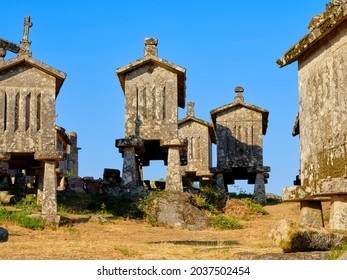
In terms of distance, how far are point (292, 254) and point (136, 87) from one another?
1687 cm

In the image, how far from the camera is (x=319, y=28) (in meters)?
8.72

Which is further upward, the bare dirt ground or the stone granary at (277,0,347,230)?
the stone granary at (277,0,347,230)

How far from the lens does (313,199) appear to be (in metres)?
9.09

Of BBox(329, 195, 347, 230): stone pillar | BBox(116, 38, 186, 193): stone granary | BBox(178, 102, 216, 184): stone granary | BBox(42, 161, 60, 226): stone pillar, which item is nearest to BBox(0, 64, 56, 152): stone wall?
BBox(42, 161, 60, 226): stone pillar

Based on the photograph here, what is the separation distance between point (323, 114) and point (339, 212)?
4.60 feet

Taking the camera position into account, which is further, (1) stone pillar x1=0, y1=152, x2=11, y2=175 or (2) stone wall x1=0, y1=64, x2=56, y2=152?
(2) stone wall x1=0, y1=64, x2=56, y2=152

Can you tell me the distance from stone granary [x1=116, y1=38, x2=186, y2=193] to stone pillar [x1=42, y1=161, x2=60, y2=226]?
442 cm

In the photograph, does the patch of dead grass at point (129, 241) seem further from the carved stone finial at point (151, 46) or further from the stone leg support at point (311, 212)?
the carved stone finial at point (151, 46)

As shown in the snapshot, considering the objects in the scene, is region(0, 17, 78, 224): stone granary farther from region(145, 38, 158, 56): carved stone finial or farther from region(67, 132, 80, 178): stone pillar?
region(67, 132, 80, 178): stone pillar

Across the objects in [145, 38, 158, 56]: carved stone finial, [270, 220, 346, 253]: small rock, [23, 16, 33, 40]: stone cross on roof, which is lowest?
[270, 220, 346, 253]: small rock

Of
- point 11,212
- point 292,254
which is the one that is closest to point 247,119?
point 11,212

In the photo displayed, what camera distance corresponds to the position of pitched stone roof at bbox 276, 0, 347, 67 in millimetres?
8234

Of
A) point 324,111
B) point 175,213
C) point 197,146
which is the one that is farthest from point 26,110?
point 197,146

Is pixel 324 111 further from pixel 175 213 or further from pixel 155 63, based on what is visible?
pixel 155 63
